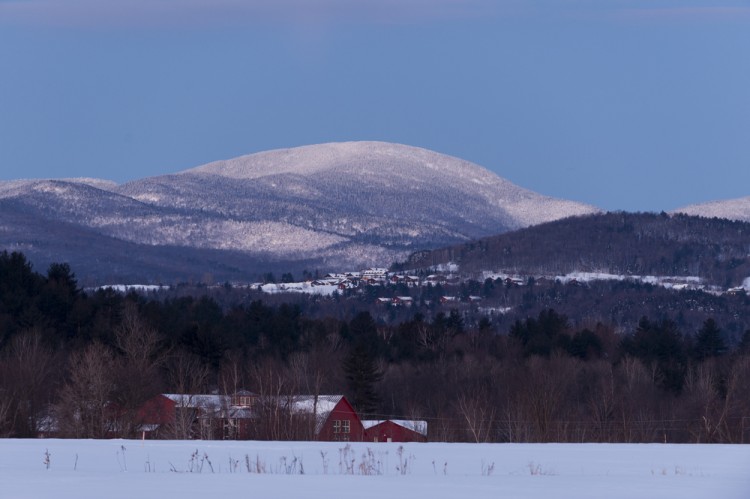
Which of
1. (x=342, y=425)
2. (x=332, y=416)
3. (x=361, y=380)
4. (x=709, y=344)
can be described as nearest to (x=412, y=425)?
(x=342, y=425)

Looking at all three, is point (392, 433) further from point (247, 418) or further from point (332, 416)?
point (247, 418)

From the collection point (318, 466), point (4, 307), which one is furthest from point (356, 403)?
point (318, 466)

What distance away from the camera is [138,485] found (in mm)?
17453

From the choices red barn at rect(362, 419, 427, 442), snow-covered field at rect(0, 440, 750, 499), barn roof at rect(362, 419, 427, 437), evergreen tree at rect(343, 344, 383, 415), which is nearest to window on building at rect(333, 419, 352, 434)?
red barn at rect(362, 419, 427, 442)

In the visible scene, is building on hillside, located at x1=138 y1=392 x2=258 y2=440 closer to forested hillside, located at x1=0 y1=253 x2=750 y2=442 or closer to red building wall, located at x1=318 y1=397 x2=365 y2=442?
forested hillside, located at x1=0 y1=253 x2=750 y2=442

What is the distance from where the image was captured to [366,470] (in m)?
20.6

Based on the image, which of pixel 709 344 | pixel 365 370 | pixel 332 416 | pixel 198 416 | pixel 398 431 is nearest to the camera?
pixel 198 416

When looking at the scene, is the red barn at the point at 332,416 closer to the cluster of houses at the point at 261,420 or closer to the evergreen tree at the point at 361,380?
the cluster of houses at the point at 261,420

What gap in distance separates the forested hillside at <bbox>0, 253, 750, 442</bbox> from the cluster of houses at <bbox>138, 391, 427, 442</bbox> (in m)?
1.06

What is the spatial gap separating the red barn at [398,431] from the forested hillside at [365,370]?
1199mm

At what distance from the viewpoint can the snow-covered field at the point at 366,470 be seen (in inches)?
687

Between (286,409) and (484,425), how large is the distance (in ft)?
43.1

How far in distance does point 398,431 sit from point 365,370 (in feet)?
43.2

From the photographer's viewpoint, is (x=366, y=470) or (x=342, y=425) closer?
(x=366, y=470)
